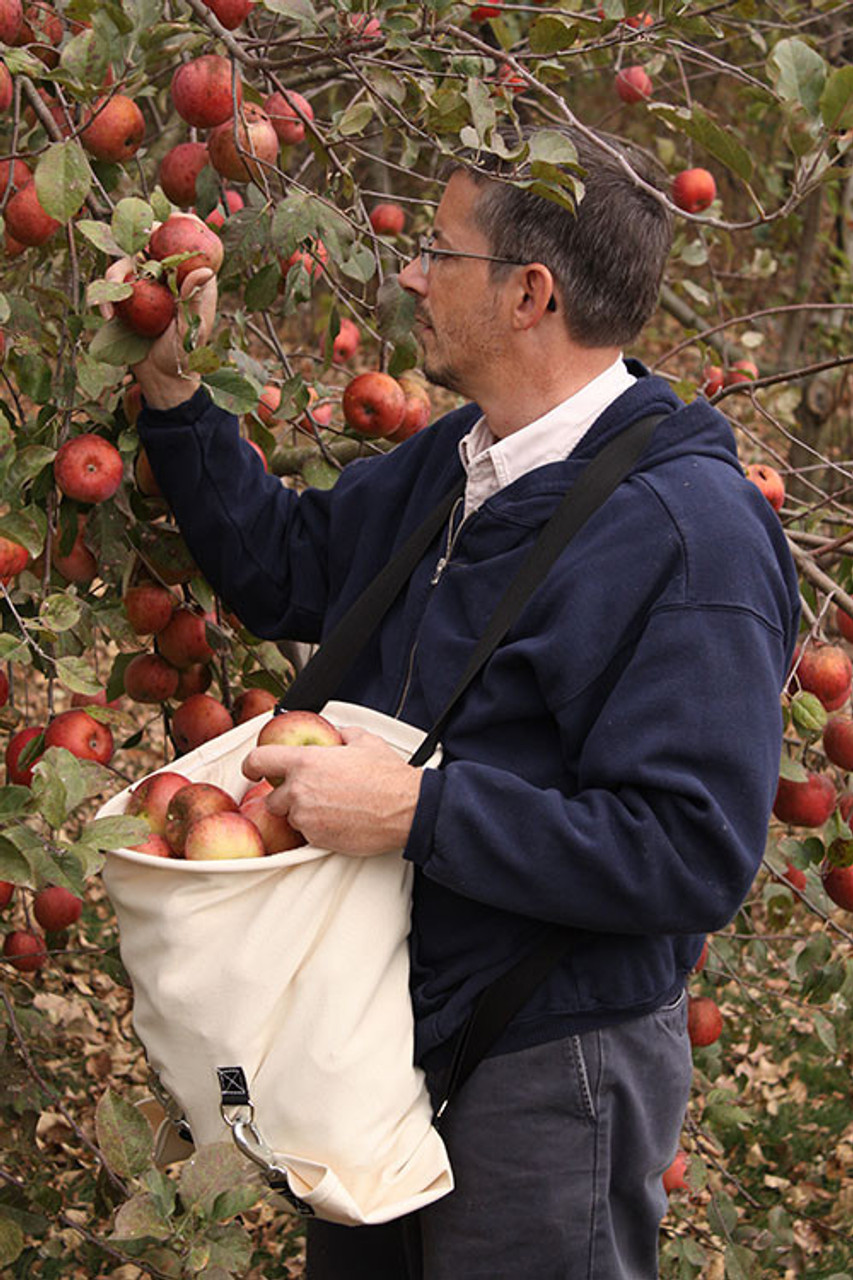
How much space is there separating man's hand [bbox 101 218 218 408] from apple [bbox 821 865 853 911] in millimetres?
1195

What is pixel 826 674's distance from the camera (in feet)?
7.29

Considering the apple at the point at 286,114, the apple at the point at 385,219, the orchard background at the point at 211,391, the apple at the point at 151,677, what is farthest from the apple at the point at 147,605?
the apple at the point at 385,219

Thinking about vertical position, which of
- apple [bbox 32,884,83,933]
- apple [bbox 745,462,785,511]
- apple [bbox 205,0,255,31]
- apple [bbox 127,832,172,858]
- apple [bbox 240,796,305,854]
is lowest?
apple [bbox 32,884,83,933]

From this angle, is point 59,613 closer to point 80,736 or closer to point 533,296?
point 80,736

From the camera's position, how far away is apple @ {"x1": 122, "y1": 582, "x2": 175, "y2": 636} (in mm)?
1958

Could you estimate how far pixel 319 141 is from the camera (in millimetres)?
1955

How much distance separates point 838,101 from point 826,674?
2.74ft

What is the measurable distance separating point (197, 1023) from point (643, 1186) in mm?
563

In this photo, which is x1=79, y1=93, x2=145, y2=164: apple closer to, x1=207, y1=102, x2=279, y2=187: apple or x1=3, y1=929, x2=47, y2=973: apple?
x1=207, y1=102, x2=279, y2=187: apple

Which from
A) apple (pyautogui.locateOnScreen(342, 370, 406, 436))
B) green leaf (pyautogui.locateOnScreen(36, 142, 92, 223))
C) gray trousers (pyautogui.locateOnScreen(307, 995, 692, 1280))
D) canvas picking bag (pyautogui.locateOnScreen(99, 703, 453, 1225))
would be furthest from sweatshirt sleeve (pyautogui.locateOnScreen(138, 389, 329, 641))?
gray trousers (pyautogui.locateOnScreen(307, 995, 692, 1280))

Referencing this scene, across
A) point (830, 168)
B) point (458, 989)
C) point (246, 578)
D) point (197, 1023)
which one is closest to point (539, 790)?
point (458, 989)

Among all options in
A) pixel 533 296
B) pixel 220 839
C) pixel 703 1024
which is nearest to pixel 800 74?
pixel 533 296

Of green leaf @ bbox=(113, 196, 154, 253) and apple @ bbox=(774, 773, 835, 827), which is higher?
green leaf @ bbox=(113, 196, 154, 253)

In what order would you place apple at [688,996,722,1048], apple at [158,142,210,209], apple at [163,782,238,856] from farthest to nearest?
apple at [688,996,722,1048], apple at [158,142,210,209], apple at [163,782,238,856]
